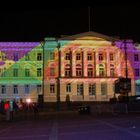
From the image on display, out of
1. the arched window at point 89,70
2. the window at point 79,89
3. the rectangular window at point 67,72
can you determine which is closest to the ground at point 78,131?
the window at point 79,89

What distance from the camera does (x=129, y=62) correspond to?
325 ft

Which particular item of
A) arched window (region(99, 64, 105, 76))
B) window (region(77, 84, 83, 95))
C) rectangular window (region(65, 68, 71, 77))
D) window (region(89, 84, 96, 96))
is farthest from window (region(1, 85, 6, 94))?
arched window (region(99, 64, 105, 76))

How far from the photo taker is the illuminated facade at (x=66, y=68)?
316 ft

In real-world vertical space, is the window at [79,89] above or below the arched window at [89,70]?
below

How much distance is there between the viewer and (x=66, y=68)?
321 ft

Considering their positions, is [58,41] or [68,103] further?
[58,41]

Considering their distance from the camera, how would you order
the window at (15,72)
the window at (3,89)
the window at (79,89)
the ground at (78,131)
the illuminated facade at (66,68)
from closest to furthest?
the ground at (78,131) → the window at (3,89) → the illuminated facade at (66,68) → the window at (15,72) → the window at (79,89)

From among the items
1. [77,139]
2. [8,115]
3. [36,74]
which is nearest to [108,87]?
[36,74]

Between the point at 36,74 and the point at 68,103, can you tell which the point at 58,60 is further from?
the point at 68,103

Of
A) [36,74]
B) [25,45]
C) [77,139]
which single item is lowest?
[77,139]

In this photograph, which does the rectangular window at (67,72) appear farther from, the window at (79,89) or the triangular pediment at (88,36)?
the triangular pediment at (88,36)

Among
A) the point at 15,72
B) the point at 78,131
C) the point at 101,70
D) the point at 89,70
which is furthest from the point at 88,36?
the point at 78,131

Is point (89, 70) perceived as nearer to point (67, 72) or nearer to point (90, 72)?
point (90, 72)

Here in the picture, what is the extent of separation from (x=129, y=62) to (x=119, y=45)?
4.64 m
